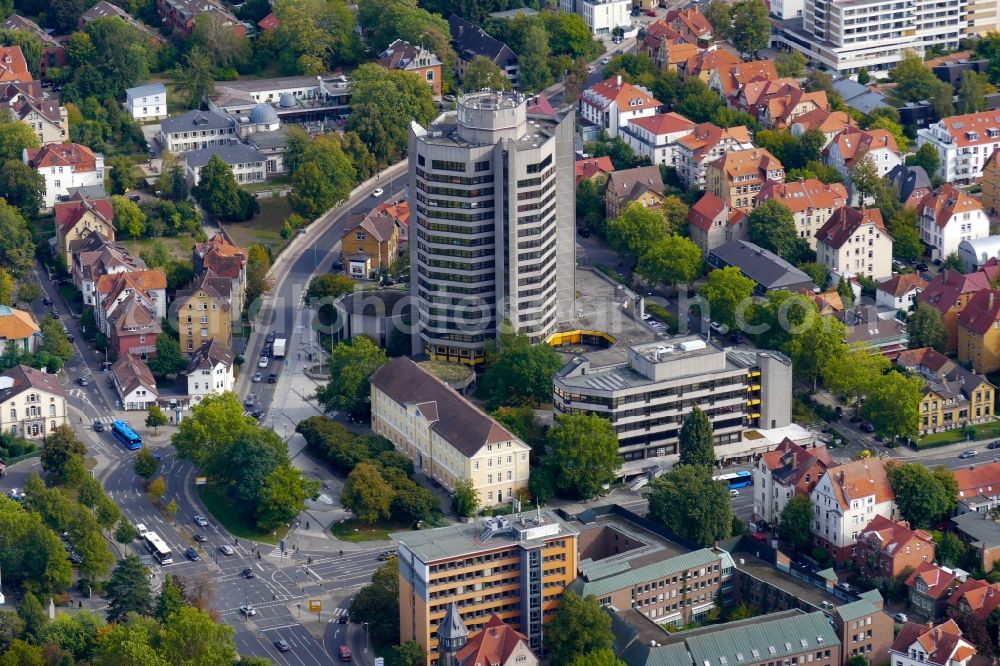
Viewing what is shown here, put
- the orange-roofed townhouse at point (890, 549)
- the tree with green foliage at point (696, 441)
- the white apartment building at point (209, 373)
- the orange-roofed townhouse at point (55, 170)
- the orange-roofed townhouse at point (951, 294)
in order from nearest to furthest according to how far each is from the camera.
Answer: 1. the orange-roofed townhouse at point (890, 549)
2. the tree with green foliage at point (696, 441)
3. the white apartment building at point (209, 373)
4. the orange-roofed townhouse at point (951, 294)
5. the orange-roofed townhouse at point (55, 170)

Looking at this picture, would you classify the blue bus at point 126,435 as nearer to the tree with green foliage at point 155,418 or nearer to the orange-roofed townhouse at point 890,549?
the tree with green foliage at point 155,418

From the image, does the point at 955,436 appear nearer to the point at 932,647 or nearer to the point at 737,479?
the point at 737,479

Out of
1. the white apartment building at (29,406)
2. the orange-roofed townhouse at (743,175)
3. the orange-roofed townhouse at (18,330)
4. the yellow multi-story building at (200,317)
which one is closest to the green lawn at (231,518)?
the white apartment building at (29,406)

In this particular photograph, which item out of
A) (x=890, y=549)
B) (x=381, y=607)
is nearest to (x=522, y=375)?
(x=381, y=607)

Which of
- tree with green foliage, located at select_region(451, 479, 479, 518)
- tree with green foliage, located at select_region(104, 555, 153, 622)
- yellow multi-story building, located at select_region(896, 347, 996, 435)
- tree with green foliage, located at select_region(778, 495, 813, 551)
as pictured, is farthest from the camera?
yellow multi-story building, located at select_region(896, 347, 996, 435)

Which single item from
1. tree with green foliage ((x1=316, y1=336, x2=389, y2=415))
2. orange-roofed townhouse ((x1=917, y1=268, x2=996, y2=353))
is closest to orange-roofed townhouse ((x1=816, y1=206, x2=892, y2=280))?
orange-roofed townhouse ((x1=917, y1=268, x2=996, y2=353))

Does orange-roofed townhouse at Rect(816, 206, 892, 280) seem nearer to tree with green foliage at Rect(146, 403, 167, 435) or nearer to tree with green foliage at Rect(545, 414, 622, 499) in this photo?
tree with green foliage at Rect(545, 414, 622, 499)

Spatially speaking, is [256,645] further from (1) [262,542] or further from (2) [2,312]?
(2) [2,312]
